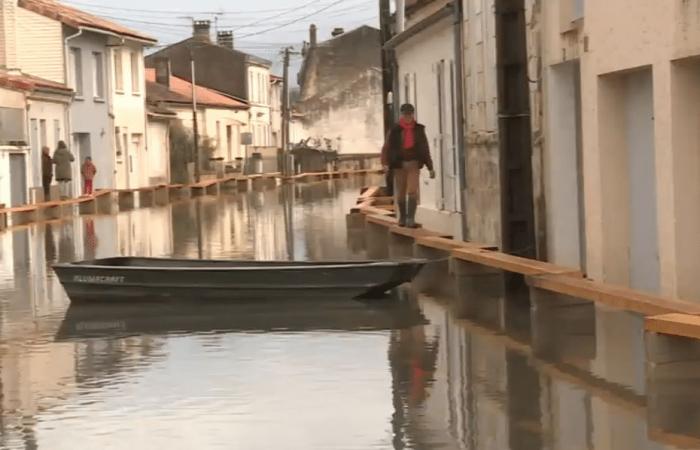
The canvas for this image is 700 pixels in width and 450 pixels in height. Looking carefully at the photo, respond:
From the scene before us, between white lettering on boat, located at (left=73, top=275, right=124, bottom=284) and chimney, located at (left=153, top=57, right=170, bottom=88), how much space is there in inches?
2515

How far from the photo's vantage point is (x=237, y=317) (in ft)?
49.0

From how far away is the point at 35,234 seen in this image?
31594 mm

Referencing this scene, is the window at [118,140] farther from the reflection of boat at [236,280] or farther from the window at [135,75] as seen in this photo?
the reflection of boat at [236,280]

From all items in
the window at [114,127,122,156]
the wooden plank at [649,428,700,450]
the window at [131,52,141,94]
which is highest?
the window at [131,52,141,94]

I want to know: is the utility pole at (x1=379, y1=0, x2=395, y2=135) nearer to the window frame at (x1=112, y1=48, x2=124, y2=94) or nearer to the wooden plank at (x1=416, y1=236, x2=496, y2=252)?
the wooden plank at (x1=416, y1=236, x2=496, y2=252)

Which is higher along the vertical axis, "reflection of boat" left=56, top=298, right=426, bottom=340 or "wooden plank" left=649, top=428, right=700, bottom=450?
"reflection of boat" left=56, top=298, right=426, bottom=340

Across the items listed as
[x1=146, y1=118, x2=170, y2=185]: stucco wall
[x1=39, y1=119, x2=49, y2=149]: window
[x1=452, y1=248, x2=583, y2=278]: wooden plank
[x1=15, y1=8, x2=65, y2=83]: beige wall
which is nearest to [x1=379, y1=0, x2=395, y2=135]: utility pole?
[x1=39, y1=119, x2=49, y2=149]: window

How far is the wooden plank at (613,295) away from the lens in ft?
36.3

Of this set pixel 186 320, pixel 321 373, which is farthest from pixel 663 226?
pixel 186 320

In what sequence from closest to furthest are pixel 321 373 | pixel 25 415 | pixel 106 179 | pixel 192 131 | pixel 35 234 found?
pixel 25 415 < pixel 321 373 < pixel 35 234 < pixel 106 179 < pixel 192 131

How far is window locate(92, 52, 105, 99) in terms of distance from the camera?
55.0 meters

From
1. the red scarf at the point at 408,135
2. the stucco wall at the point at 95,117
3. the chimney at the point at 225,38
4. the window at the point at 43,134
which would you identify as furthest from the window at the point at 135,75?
the chimney at the point at 225,38

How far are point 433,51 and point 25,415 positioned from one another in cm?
1481

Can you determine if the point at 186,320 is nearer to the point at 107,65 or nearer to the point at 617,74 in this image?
the point at 617,74
